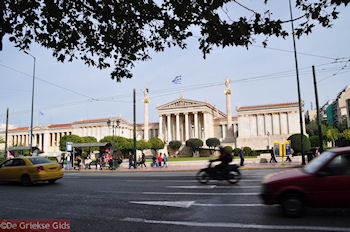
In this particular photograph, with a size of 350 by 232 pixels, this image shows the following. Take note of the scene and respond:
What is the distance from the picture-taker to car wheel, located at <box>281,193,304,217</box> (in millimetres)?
5352

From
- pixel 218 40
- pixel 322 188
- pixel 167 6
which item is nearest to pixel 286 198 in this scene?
pixel 322 188

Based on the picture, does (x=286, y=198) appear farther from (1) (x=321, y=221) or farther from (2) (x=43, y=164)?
(2) (x=43, y=164)

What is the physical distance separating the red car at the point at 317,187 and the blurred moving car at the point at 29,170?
32.5 ft

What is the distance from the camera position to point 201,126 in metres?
73.6

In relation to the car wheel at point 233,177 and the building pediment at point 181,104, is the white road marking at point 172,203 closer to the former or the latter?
the car wheel at point 233,177

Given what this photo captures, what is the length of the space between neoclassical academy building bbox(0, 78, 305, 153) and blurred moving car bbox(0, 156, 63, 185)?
47.7 metres

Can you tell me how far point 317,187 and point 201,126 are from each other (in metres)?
68.5

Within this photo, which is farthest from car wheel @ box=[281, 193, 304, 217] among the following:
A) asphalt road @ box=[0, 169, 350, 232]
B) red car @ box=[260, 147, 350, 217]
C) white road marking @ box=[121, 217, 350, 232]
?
white road marking @ box=[121, 217, 350, 232]

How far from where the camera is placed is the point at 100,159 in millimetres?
28453

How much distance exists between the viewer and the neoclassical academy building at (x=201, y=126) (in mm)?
58875

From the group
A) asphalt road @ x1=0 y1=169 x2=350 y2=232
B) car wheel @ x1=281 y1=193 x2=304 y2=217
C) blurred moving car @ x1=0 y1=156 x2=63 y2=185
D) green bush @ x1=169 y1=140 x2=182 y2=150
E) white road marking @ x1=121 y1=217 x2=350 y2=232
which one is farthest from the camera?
green bush @ x1=169 y1=140 x2=182 y2=150

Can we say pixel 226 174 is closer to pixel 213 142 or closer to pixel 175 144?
pixel 213 142

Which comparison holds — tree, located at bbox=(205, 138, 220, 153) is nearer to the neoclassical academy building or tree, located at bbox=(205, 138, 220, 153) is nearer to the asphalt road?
the neoclassical academy building

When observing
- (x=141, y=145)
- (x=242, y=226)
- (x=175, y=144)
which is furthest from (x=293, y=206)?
(x=175, y=144)
